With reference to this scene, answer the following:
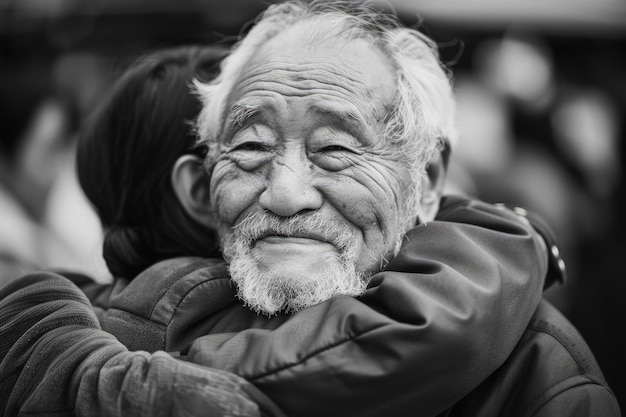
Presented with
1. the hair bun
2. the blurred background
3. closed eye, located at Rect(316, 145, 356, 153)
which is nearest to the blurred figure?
the blurred background

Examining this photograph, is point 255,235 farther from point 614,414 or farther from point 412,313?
point 614,414

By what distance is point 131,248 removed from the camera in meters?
2.45

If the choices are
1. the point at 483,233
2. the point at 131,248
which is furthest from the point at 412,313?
the point at 131,248

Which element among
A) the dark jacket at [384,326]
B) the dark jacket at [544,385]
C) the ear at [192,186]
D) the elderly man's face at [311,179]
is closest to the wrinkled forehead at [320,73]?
the elderly man's face at [311,179]

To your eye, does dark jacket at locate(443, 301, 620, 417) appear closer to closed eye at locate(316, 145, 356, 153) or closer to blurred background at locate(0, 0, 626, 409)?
closed eye at locate(316, 145, 356, 153)

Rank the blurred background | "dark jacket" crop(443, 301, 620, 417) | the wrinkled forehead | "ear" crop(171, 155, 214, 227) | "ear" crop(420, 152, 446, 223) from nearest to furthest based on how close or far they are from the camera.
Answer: "dark jacket" crop(443, 301, 620, 417), the wrinkled forehead, "ear" crop(420, 152, 446, 223), "ear" crop(171, 155, 214, 227), the blurred background

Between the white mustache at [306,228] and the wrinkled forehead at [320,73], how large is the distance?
1.12 feet

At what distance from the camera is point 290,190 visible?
2045 millimetres

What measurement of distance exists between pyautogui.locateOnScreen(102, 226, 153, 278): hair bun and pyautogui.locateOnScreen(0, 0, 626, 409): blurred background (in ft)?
7.54

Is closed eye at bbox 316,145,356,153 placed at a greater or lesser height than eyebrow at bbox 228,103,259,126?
lesser

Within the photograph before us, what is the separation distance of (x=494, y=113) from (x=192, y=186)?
336 cm

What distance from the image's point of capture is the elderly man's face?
2.05 meters

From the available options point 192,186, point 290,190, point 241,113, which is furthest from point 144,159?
point 290,190

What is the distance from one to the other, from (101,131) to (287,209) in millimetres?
1012
